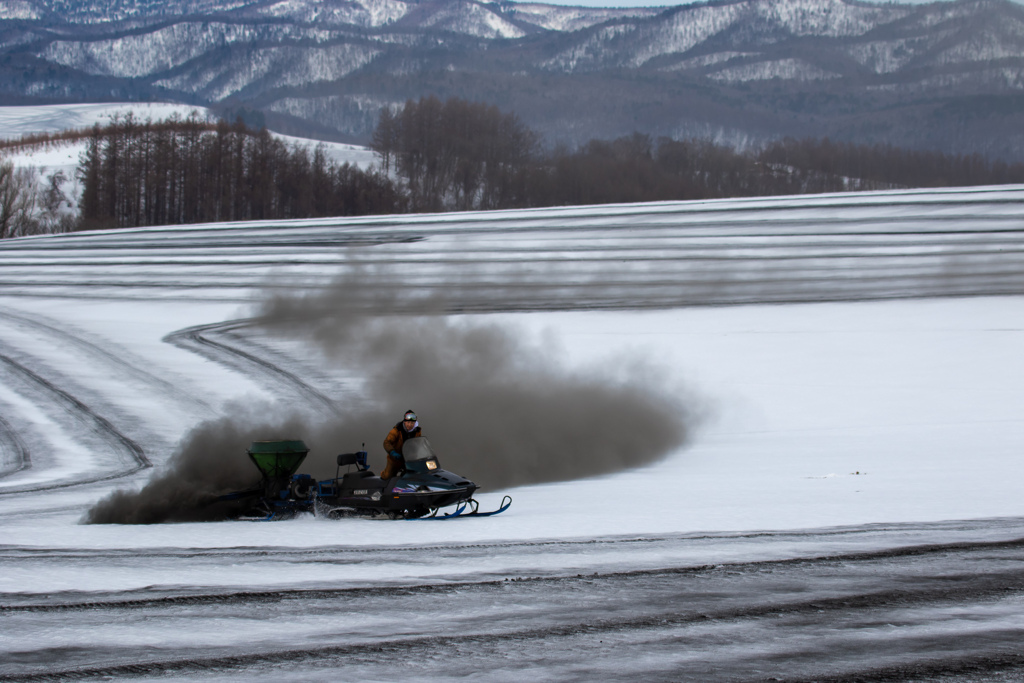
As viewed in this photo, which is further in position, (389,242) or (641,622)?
(389,242)

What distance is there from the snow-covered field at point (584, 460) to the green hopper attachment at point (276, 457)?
0.75m

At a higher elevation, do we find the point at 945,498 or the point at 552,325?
the point at 552,325

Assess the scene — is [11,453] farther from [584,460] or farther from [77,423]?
[584,460]

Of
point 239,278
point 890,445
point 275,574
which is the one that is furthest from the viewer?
point 239,278

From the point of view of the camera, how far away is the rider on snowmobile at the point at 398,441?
1003 centimetres

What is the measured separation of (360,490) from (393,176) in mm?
80274

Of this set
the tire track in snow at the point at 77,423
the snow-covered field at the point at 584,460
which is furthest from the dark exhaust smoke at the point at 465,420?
the tire track in snow at the point at 77,423

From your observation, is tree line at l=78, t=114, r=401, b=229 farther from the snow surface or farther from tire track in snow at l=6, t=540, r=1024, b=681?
tire track in snow at l=6, t=540, r=1024, b=681

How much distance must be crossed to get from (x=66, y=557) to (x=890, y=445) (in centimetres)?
1131

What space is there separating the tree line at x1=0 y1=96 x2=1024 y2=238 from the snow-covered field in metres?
34.2

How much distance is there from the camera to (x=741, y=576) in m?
7.04

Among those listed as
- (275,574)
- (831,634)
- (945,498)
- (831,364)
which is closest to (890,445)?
(945,498)

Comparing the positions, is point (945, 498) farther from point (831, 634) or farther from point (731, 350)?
point (731, 350)

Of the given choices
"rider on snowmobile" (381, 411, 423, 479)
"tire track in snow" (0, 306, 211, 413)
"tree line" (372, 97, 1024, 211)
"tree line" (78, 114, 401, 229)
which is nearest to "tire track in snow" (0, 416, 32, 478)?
"tire track in snow" (0, 306, 211, 413)
